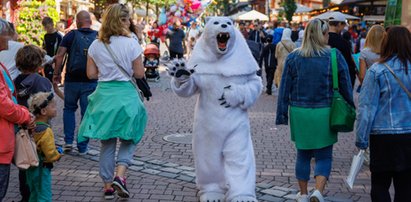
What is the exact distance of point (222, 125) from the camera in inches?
187

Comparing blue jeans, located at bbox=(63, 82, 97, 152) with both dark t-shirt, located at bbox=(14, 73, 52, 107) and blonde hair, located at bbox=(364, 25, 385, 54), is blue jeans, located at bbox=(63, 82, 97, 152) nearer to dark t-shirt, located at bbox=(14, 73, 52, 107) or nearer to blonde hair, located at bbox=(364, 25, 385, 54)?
dark t-shirt, located at bbox=(14, 73, 52, 107)

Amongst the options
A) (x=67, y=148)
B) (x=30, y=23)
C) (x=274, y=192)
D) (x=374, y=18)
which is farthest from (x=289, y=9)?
(x=274, y=192)

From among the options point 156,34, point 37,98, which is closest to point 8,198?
point 37,98

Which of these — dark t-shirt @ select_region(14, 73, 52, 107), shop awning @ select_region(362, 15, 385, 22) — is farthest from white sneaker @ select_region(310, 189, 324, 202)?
shop awning @ select_region(362, 15, 385, 22)

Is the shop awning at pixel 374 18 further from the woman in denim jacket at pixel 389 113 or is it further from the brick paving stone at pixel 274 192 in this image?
the woman in denim jacket at pixel 389 113

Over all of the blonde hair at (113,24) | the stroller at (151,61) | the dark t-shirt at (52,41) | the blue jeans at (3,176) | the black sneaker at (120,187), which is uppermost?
the blonde hair at (113,24)

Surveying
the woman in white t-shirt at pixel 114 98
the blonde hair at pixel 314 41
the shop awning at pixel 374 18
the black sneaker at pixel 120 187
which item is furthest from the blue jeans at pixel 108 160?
the shop awning at pixel 374 18

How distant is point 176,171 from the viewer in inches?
258

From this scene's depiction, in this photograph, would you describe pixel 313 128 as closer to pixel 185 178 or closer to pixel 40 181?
pixel 185 178

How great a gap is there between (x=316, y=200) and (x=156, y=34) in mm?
15834

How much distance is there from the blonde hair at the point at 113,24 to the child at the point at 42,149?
968 millimetres

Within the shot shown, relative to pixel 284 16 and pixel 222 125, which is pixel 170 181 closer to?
pixel 222 125

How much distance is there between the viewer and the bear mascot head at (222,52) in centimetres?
477

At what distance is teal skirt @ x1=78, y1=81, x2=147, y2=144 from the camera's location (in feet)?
17.4
